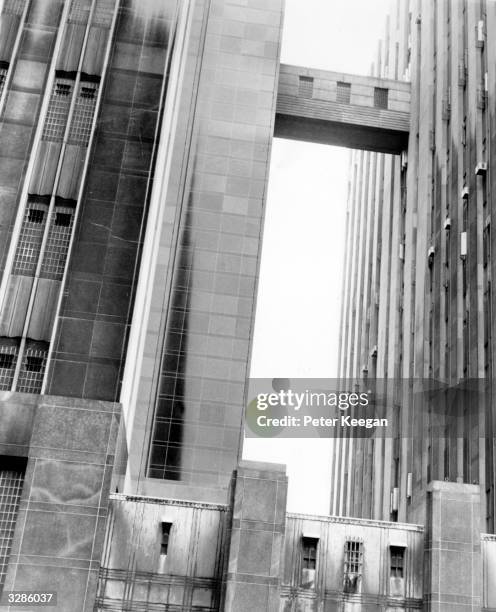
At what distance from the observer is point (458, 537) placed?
109ft

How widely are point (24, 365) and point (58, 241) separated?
5737mm

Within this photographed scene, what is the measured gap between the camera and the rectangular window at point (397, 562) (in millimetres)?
34062

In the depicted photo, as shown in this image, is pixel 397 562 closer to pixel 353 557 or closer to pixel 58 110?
pixel 353 557

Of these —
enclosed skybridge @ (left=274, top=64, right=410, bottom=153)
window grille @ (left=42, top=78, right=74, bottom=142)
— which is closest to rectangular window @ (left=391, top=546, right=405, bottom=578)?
window grille @ (left=42, top=78, right=74, bottom=142)

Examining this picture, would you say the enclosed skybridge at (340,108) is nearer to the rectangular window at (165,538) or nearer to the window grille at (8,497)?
the window grille at (8,497)

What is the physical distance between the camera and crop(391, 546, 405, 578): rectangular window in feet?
112

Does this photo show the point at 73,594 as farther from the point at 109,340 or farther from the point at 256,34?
the point at 256,34

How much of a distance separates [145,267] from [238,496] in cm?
1271

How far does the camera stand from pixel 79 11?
47.2m

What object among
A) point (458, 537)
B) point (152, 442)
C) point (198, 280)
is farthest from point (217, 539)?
point (198, 280)

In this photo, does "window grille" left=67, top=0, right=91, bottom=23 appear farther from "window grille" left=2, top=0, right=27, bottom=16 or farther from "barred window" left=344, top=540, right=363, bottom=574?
"barred window" left=344, top=540, right=363, bottom=574

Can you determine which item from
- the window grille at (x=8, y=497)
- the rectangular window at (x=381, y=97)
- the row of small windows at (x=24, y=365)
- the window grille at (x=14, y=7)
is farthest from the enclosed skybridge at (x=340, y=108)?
the window grille at (x=8, y=497)

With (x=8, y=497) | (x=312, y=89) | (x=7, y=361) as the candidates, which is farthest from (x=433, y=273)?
(x=8, y=497)

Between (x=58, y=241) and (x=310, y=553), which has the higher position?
(x=58, y=241)
